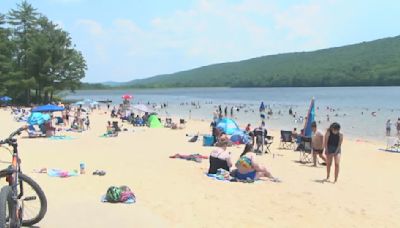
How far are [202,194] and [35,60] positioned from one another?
48.6 metres

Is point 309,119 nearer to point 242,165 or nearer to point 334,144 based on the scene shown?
point 334,144

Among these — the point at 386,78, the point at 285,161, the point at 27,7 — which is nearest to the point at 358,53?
the point at 386,78

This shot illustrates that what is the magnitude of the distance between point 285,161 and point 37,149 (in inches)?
306

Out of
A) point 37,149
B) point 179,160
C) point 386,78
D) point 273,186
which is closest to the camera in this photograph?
point 273,186

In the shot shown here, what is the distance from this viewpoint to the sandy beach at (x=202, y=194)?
21.1 feet

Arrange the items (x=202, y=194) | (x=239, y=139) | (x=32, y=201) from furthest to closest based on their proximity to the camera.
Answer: (x=239, y=139) < (x=202, y=194) < (x=32, y=201)

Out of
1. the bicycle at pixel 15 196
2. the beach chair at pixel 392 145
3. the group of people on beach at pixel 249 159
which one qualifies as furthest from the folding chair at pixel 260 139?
the bicycle at pixel 15 196

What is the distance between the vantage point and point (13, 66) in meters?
53.6

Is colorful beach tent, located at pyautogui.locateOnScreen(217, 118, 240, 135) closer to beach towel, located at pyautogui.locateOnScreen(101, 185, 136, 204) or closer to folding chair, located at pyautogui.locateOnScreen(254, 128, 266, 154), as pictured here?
folding chair, located at pyautogui.locateOnScreen(254, 128, 266, 154)

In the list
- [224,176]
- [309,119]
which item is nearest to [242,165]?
[224,176]

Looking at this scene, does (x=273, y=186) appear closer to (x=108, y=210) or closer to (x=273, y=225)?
(x=273, y=225)

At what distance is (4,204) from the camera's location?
4.51 meters

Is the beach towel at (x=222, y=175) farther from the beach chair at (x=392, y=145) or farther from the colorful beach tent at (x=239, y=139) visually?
the beach chair at (x=392, y=145)

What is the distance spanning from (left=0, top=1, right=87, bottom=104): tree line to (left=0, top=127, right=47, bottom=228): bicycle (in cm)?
4780
